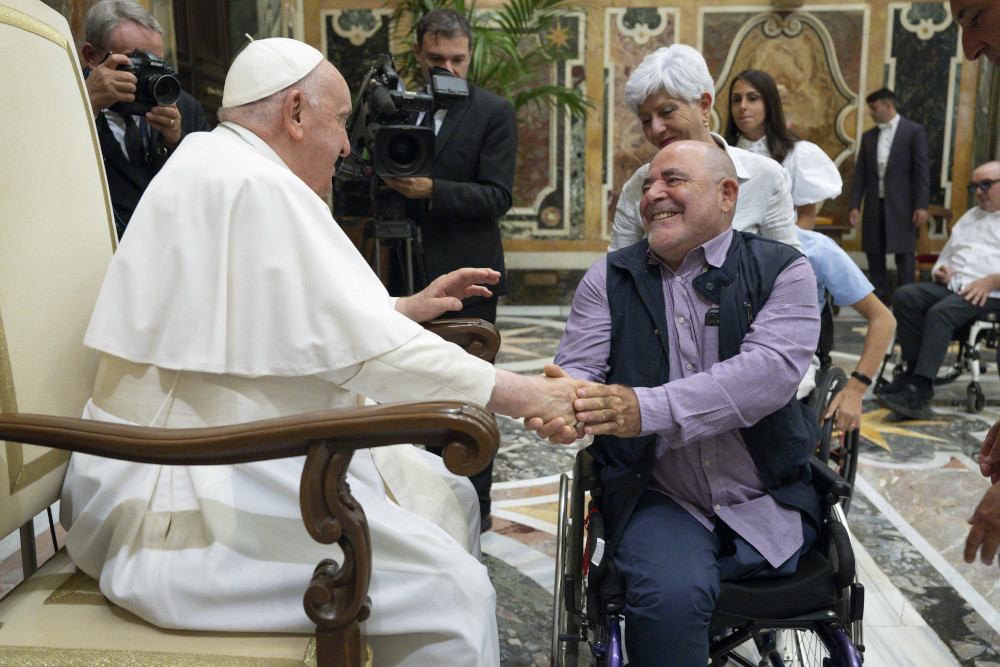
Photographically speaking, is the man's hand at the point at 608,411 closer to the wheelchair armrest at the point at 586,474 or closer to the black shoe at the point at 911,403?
the wheelchair armrest at the point at 586,474

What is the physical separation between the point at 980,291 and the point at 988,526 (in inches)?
163

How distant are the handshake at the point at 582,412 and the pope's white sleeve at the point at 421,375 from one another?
7.5 inches

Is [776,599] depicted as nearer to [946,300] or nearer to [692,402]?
[692,402]

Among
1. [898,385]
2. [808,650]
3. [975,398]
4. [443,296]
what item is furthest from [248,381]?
[975,398]

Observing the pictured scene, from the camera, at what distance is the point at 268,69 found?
1793 millimetres

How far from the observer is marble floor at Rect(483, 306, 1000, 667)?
8.27 feet

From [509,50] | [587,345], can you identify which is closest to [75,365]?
[587,345]

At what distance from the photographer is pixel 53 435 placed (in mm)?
1389

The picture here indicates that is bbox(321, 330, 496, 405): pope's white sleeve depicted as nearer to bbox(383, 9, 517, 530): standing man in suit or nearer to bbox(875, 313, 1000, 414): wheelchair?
bbox(383, 9, 517, 530): standing man in suit

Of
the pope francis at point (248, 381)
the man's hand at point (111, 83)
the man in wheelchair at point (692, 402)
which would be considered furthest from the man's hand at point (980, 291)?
the man's hand at point (111, 83)

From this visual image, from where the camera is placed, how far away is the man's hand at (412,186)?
3033 mm

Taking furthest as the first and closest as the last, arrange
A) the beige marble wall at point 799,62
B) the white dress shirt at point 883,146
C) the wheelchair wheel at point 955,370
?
the beige marble wall at point 799,62 → the white dress shirt at point 883,146 → the wheelchair wheel at point 955,370

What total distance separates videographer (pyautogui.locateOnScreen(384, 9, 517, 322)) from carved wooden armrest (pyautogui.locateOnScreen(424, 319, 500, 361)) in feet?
3.22

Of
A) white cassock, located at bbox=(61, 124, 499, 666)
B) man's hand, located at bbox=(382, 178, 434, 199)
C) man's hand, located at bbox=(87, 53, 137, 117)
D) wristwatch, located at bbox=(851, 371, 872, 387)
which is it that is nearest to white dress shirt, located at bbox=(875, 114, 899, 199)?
wristwatch, located at bbox=(851, 371, 872, 387)
